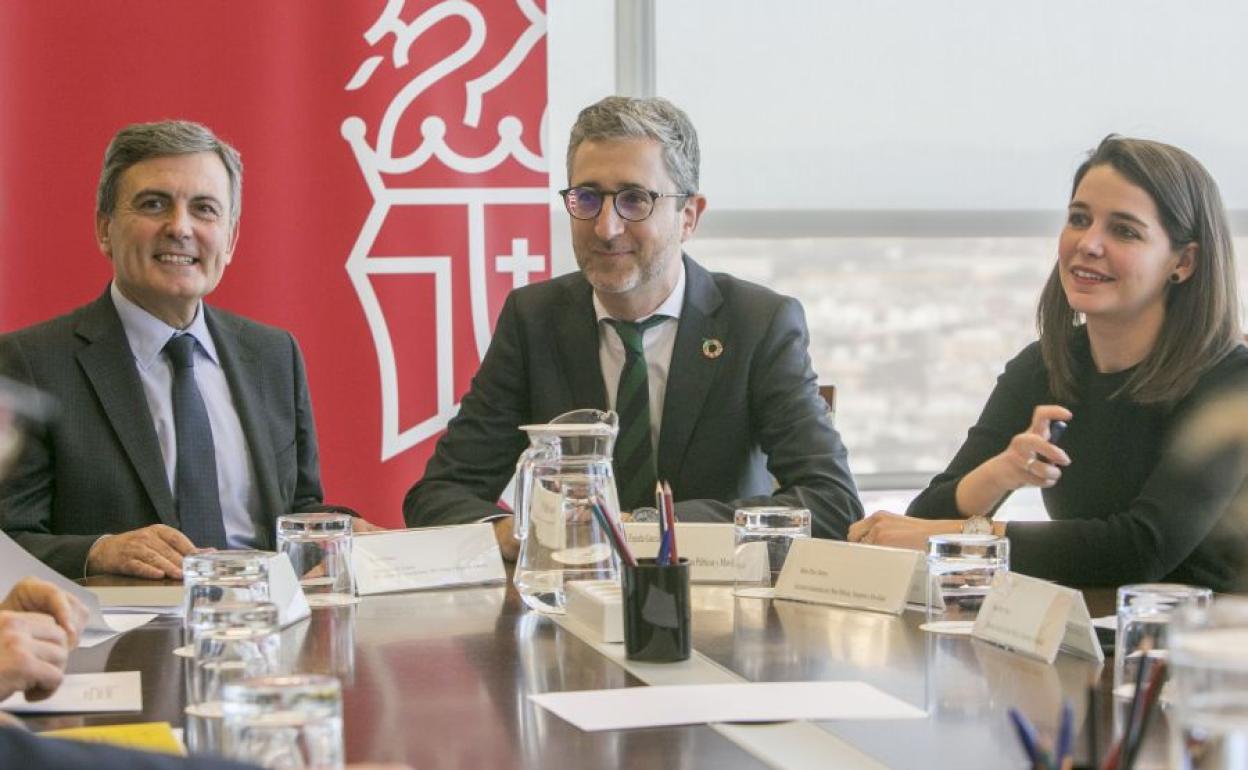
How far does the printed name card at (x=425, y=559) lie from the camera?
8.47 feet

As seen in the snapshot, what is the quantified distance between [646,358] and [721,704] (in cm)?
188

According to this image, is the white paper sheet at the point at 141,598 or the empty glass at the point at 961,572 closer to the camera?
the empty glass at the point at 961,572

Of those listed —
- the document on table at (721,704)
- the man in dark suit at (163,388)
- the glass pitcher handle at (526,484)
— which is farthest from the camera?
the man in dark suit at (163,388)

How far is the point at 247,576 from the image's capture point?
6.90ft

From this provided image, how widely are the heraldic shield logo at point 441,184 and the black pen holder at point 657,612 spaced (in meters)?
2.54

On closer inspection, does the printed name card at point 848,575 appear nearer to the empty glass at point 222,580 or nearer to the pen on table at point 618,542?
the pen on table at point 618,542

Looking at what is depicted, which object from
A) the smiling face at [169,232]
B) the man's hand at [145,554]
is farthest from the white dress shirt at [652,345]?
the man's hand at [145,554]

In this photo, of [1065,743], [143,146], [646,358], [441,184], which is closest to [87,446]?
[143,146]

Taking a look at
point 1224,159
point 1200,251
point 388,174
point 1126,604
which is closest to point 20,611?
point 1126,604

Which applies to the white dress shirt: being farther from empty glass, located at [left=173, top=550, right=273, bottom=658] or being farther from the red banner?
empty glass, located at [left=173, top=550, right=273, bottom=658]

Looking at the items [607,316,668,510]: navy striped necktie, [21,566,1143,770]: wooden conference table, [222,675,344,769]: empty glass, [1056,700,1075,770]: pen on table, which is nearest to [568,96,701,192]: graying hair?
[607,316,668,510]: navy striped necktie

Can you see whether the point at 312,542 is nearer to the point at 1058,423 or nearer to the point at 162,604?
the point at 162,604

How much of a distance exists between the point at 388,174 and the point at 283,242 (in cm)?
34

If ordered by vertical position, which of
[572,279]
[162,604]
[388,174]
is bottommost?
[162,604]
